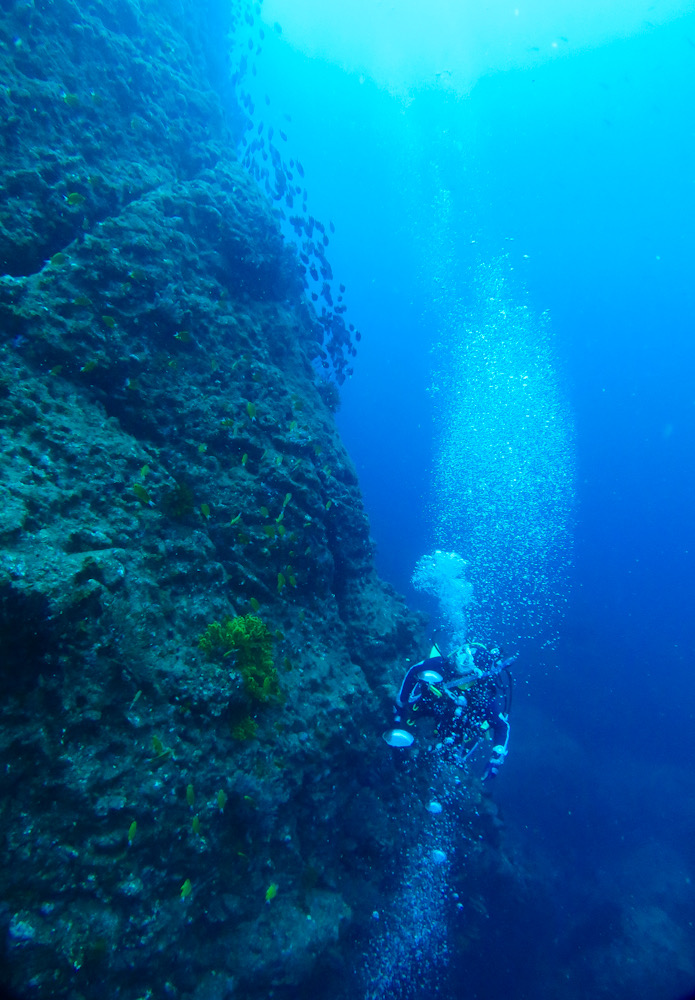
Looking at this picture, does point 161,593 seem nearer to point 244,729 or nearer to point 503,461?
point 244,729

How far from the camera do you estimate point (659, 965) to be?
1271 centimetres

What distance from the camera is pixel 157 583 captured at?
17.9ft

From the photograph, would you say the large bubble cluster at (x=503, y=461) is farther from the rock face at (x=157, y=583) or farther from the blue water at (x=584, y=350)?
the rock face at (x=157, y=583)

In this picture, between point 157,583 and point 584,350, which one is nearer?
point 157,583

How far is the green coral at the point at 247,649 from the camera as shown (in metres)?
5.33

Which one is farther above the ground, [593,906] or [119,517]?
[119,517]

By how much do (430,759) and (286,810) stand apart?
14.1ft

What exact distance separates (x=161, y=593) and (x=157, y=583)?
Result: 0.16m

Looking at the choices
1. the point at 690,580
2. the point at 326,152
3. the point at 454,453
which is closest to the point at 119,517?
the point at 690,580

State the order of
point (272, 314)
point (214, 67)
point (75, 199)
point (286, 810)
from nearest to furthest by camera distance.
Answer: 1. point (286, 810)
2. point (75, 199)
3. point (272, 314)
4. point (214, 67)

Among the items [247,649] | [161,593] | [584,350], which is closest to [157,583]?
[161,593]

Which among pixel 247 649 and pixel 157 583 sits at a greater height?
pixel 157 583

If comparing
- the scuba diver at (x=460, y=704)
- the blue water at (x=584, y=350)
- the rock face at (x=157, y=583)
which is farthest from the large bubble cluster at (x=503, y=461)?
the rock face at (x=157, y=583)

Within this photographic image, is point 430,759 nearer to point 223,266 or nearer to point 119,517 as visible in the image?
point 119,517
